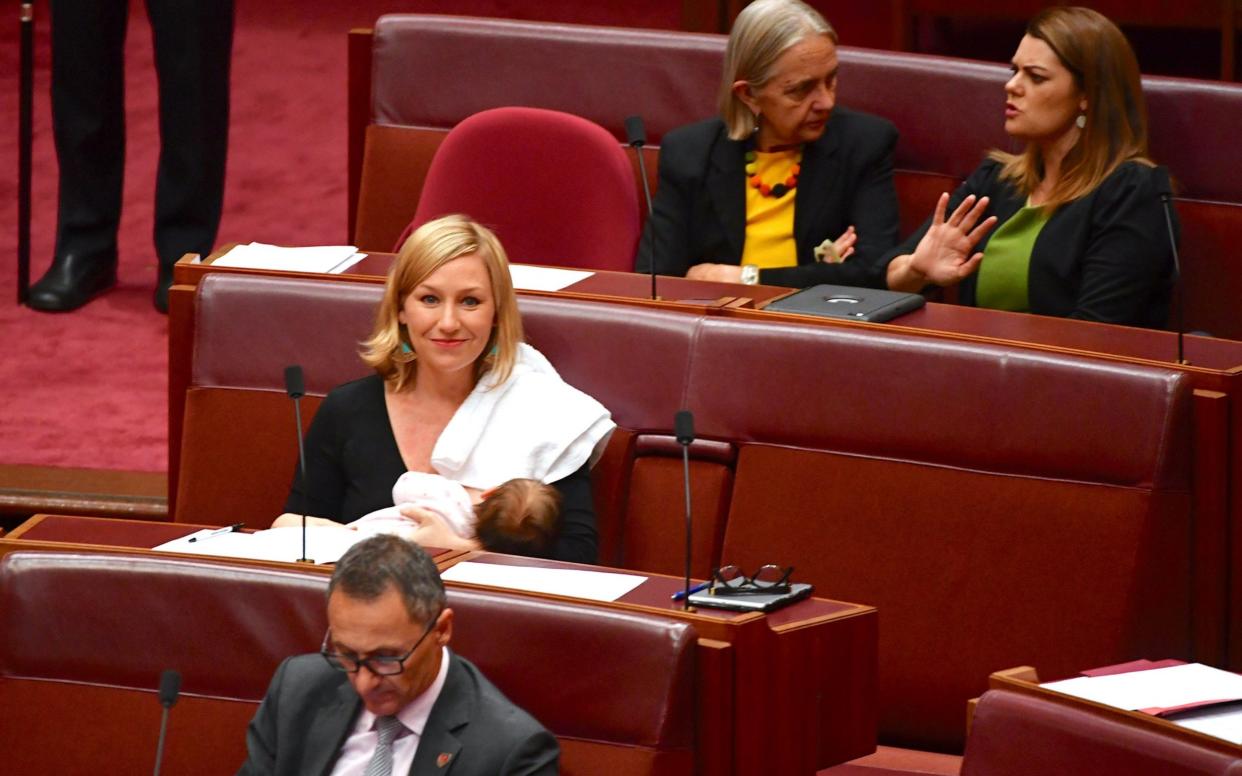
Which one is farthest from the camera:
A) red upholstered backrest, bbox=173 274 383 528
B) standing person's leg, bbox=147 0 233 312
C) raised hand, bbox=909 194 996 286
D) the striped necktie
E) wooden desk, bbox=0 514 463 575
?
standing person's leg, bbox=147 0 233 312

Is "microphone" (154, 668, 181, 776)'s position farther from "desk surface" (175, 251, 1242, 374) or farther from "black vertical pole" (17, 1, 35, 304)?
"black vertical pole" (17, 1, 35, 304)

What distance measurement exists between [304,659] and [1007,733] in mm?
367

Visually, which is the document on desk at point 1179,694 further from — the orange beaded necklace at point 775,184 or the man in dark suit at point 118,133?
the man in dark suit at point 118,133

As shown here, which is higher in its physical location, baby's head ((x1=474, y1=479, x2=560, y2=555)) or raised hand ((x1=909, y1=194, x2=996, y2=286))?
raised hand ((x1=909, y1=194, x2=996, y2=286))

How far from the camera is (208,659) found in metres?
1.12

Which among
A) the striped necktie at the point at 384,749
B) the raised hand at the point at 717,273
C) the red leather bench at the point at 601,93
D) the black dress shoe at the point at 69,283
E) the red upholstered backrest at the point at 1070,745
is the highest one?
the red leather bench at the point at 601,93

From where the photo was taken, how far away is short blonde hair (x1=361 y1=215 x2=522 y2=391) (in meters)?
1.32

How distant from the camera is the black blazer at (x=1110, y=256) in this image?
4.86 ft

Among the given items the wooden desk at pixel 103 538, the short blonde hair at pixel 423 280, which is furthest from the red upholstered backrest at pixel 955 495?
the wooden desk at pixel 103 538

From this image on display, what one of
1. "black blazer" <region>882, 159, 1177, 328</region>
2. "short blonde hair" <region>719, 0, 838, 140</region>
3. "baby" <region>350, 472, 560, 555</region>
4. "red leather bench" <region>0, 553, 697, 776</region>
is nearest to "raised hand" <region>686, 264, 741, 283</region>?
"short blonde hair" <region>719, 0, 838, 140</region>

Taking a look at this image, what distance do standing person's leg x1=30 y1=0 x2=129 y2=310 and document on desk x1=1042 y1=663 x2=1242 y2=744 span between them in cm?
127

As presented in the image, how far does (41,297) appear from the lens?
1995 millimetres

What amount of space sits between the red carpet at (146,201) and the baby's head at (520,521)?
543 mm

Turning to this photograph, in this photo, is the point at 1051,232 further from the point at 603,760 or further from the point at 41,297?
the point at 41,297
